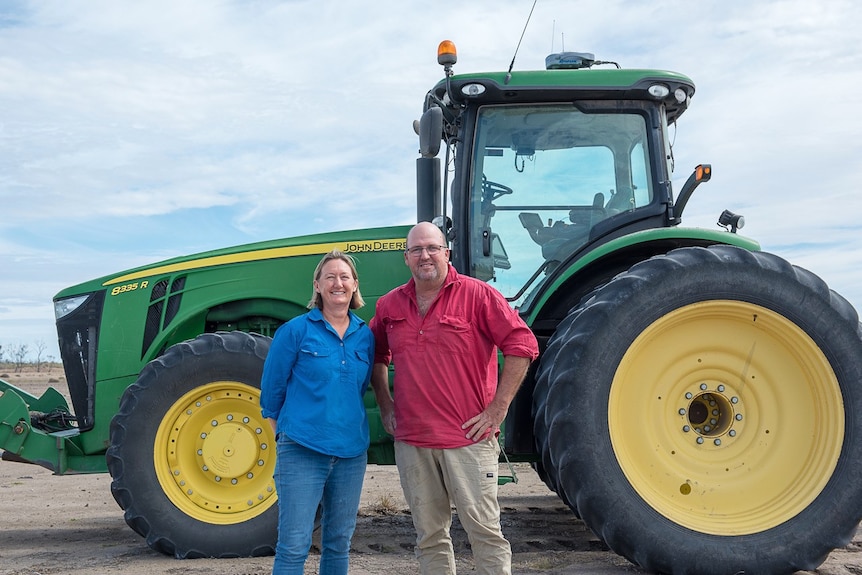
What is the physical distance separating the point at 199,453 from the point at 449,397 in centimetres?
205

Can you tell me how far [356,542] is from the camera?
505 centimetres

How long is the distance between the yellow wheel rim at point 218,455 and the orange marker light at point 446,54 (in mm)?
2138

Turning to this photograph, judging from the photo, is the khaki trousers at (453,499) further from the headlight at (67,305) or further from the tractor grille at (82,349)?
the headlight at (67,305)

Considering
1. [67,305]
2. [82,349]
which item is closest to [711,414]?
[82,349]

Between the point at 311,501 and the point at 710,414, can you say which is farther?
the point at 710,414

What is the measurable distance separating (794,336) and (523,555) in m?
1.86

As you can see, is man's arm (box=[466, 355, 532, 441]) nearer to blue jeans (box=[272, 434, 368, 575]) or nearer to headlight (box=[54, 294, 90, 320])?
blue jeans (box=[272, 434, 368, 575])

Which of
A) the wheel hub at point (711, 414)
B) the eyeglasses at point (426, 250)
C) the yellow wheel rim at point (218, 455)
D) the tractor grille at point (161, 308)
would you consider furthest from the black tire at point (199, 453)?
the wheel hub at point (711, 414)

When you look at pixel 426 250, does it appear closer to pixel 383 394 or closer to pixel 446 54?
pixel 383 394

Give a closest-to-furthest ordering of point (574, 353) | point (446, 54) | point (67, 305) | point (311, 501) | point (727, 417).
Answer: point (311, 501) → point (574, 353) → point (727, 417) → point (446, 54) → point (67, 305)

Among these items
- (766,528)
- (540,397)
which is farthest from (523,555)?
(766,528)

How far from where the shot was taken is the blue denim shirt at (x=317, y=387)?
3.32 metres

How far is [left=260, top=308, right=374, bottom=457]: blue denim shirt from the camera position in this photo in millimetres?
3320

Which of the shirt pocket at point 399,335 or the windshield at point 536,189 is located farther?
the windshield at point 536,189
